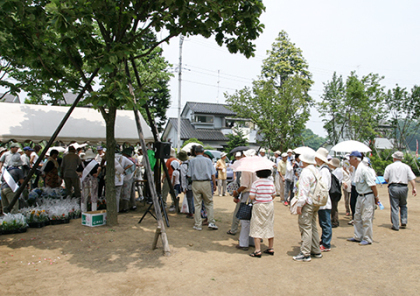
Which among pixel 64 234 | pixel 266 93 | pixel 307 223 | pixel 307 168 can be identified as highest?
pixel 266 93

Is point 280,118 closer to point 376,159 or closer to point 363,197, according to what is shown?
point 376,159

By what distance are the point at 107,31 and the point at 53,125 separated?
4.43 meters

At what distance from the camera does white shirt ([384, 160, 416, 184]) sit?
25.8 feet

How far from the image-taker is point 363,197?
6.70m

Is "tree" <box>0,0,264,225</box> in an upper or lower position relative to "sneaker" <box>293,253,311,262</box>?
upper

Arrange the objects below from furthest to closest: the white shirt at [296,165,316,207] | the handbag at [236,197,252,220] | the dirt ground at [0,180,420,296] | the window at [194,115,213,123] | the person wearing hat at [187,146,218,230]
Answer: the window at [194,115,213,123], the person wearing hat at [187,146,218,230], the handbag at [236,197,252,220], the white shirt at [296,165,316,207], the dirt ground at [0,180,420,296]

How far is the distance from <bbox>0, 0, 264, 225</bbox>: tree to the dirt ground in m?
1.62

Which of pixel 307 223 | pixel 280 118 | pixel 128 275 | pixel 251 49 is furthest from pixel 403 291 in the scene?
pixel 280 118

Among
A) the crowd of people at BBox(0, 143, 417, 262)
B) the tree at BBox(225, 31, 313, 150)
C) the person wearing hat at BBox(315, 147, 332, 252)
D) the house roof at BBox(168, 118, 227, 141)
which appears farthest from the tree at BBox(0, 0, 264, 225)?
the house roof at BBox(168, 118, 227, 141)

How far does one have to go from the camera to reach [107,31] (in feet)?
23.6

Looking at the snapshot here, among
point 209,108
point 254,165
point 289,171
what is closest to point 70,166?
point 254,165

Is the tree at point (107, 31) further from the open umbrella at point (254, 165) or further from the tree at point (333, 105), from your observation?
the tree at point (333, 105)

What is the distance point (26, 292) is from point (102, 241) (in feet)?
7.57

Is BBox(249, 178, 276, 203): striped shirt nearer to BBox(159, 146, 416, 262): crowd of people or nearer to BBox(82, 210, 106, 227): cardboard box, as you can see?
BBox(159, 146, 416, 262): crowd of people
